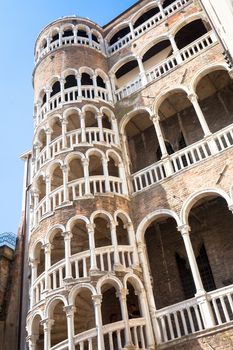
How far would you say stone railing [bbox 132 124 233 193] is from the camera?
1360 centimetres

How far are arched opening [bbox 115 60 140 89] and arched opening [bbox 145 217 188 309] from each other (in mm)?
8555

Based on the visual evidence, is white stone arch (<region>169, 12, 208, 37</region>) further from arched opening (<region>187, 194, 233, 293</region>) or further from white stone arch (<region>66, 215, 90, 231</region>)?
white stone arch (<region>66, 215, 90, 231</region>)

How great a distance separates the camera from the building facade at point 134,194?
38.2 feet

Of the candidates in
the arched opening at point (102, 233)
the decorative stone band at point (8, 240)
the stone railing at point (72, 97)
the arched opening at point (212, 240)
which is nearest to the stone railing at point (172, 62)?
the stone railing at point (72, 97)

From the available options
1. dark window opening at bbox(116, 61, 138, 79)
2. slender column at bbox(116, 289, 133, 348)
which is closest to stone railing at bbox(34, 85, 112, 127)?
dark window opening at bbox(116, 61, 138, 79)

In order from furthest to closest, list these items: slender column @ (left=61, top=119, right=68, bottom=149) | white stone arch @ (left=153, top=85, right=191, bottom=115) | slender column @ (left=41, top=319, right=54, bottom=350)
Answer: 1. white stone arch @ (left=153, top=85, right=191, bottom=115)
2. slender column @ (left=61, top=119, right=68, bottom=149)
3. slender column @ (left=41, top=319, right=54, bottom=350)

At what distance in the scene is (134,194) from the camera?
48.3 ft

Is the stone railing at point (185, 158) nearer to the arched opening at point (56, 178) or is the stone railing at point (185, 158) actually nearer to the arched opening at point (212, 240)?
the arched opening at point (212, 240)

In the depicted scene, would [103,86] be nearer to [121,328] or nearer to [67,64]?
[67,64]

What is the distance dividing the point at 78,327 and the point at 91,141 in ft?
23.1

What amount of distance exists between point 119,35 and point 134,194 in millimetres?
11692

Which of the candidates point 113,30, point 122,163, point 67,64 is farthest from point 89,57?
point 122,163

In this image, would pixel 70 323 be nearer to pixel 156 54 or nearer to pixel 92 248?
pixel 92 248

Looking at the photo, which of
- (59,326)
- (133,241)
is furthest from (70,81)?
(59,326)
